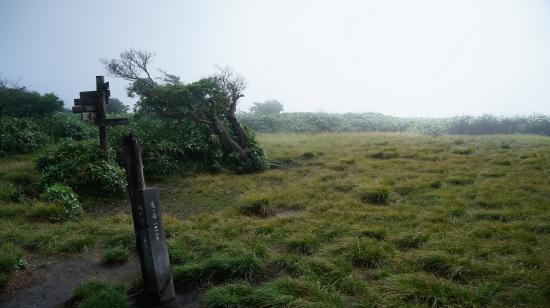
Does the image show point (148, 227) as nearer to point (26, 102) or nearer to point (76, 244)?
point (76, 244)

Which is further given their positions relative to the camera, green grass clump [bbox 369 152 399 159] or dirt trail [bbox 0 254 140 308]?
green grass clump [bbox 369 152 399 159]

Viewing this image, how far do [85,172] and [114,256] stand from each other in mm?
4746

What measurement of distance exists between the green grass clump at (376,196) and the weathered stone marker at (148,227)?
531 centimetres

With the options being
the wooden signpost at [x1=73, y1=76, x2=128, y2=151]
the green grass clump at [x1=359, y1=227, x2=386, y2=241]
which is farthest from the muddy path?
the wooden signpost at [x1=73, y1=76, x2=128, y2=151]

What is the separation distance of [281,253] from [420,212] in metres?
3.40

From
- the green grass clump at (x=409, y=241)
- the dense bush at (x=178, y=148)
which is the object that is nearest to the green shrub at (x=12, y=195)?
the dense bush at (x=178, y=148)

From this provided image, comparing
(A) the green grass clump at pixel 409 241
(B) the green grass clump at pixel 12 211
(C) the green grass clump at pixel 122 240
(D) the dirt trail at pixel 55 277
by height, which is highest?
(B) the green grass clump at pixel 12 211

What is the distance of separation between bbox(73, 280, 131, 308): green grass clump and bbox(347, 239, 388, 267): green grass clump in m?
3.19

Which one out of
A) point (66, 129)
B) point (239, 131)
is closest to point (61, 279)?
point (239, 131)

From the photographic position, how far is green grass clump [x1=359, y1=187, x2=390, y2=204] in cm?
819

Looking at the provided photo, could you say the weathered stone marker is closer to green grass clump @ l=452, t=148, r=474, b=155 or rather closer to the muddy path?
the muddy path

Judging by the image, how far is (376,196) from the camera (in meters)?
8.25

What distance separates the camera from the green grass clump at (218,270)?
15.7ft

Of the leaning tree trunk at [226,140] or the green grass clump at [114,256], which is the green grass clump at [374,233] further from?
the leaning tree trunk at [226,140]
